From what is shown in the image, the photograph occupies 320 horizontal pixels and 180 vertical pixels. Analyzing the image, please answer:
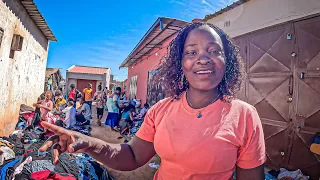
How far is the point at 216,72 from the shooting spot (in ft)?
3.69

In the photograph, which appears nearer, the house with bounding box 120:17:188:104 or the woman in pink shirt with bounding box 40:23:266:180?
the woman in pink shirt with bounding box 40:23:266:180

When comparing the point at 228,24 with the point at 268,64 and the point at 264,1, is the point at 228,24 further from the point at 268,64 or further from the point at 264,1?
the point at 268,64

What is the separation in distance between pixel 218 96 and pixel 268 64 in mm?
3325

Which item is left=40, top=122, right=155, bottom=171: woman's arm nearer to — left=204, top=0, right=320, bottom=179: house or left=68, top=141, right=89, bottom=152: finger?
left=68, top=141, right=89, bottom=152: finger

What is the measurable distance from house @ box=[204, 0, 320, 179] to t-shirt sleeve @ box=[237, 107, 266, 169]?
9.78ft

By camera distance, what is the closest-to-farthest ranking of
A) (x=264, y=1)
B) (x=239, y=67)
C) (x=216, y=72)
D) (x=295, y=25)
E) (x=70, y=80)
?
(x=216, y=72) < (x=239, y=67) < (x=295, y=25) < (x=264, y=1) < (x=70, y=80)

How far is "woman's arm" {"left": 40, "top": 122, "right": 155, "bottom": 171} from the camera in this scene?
961mm

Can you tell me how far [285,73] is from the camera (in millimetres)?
3537

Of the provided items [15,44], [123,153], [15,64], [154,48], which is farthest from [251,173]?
[154,48]

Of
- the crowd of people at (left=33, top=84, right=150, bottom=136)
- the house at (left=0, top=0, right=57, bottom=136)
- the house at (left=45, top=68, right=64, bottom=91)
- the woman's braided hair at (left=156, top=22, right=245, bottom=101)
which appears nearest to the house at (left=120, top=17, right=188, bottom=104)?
the crowd of people at (left=33, top=84, right=150, bottom=136)

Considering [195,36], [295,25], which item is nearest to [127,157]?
[195,36]

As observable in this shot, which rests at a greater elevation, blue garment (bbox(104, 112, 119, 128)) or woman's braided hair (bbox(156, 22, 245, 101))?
woman's braided hair (bbox(156, 22, 245, 101))

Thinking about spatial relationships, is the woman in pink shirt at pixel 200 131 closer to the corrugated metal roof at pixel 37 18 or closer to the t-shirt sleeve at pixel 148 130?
the t-shirt sleeve at pixel 148 130

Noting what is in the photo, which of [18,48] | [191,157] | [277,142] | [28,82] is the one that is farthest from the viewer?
[28,82]
